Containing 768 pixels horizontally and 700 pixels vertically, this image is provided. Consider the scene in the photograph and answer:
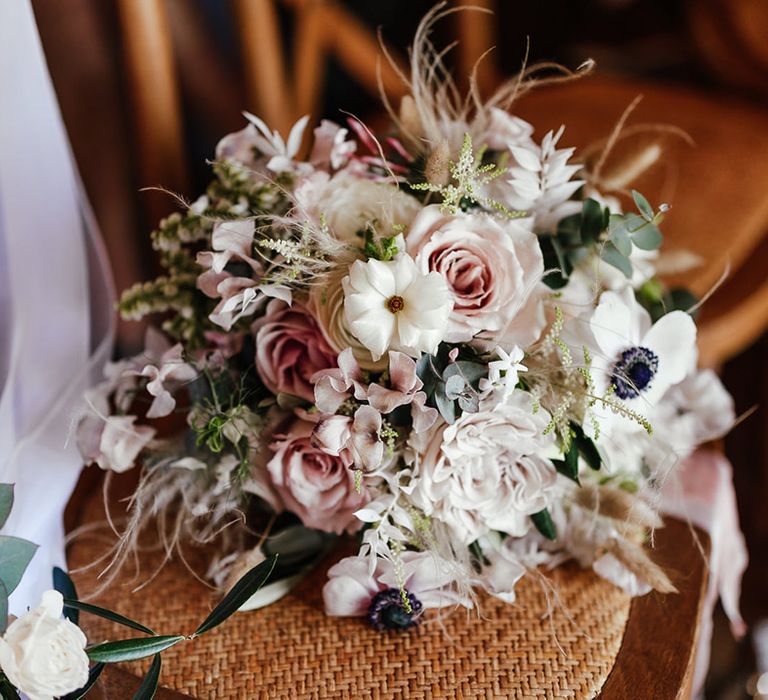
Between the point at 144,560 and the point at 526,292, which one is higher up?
the point at 526,292

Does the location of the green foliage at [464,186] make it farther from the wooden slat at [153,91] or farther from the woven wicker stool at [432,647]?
the wooden slat at [153,91]

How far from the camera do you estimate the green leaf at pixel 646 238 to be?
0.68 meters

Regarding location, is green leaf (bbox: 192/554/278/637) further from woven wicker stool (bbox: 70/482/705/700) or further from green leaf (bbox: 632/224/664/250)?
green leaf (bbox: 632/224/664/250)

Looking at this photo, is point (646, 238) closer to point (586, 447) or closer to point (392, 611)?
point (586, 447)

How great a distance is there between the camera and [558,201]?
69 centimetres

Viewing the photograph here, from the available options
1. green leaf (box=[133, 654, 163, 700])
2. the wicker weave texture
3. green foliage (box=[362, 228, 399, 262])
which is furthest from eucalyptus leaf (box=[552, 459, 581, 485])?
green leaf (box=[133, 654, 163, 700])

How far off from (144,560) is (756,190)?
33.2 inches

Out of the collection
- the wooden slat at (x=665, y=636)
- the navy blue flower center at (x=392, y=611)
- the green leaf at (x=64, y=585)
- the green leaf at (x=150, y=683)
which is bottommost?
the wooden slat at (x=665, y=636)

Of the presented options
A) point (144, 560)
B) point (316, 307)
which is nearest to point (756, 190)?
point (316, 307)

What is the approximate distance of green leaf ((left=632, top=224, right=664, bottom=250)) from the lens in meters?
0.68

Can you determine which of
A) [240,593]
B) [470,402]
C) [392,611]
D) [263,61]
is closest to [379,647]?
[392,611]

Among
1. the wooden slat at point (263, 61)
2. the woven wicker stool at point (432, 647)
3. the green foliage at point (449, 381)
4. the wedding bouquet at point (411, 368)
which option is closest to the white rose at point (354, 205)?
the wedding bouquet at point (411, 368)

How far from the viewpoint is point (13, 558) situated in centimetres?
58

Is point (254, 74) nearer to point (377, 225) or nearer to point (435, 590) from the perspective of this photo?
point (377, 225)
